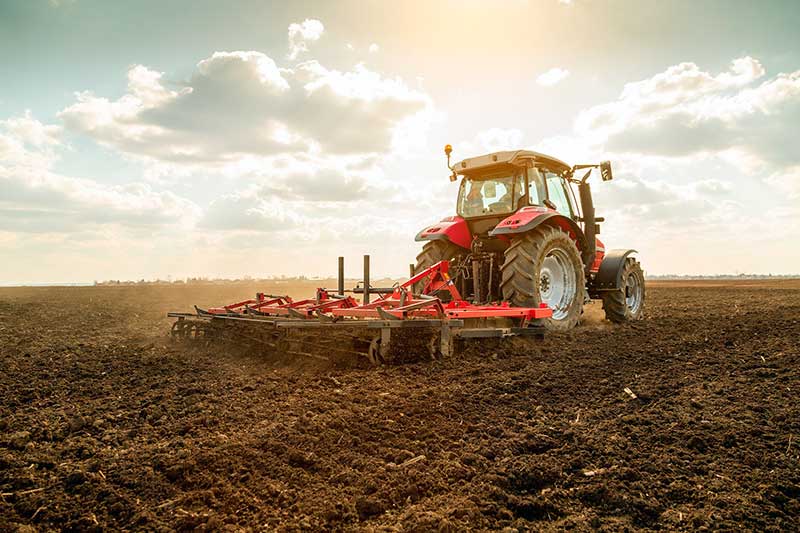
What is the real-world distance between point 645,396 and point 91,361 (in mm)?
5348

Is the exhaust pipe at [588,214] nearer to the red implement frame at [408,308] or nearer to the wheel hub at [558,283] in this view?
the wheel hub at [558,283]

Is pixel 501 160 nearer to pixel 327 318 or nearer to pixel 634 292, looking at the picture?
pixel 327 318

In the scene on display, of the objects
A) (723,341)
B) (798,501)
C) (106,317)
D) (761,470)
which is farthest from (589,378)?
(106,317)

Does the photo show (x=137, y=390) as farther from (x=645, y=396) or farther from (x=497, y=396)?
(x=645, y=396)

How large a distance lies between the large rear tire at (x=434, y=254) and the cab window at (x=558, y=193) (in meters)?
1.47

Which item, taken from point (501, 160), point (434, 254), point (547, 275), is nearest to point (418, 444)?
point (434, 254)

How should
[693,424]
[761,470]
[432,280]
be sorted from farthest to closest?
[432,280]
[693,424]
[761,470]

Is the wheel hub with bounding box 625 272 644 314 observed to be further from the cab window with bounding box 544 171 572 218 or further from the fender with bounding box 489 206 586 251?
the fender with bounding box 489 206 586 251

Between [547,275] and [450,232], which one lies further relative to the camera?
[450,232]

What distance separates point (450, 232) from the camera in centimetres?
674

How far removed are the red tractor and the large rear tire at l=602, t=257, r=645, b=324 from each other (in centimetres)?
20

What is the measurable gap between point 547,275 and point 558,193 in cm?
142

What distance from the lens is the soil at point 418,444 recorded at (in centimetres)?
221

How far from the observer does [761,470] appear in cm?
253
